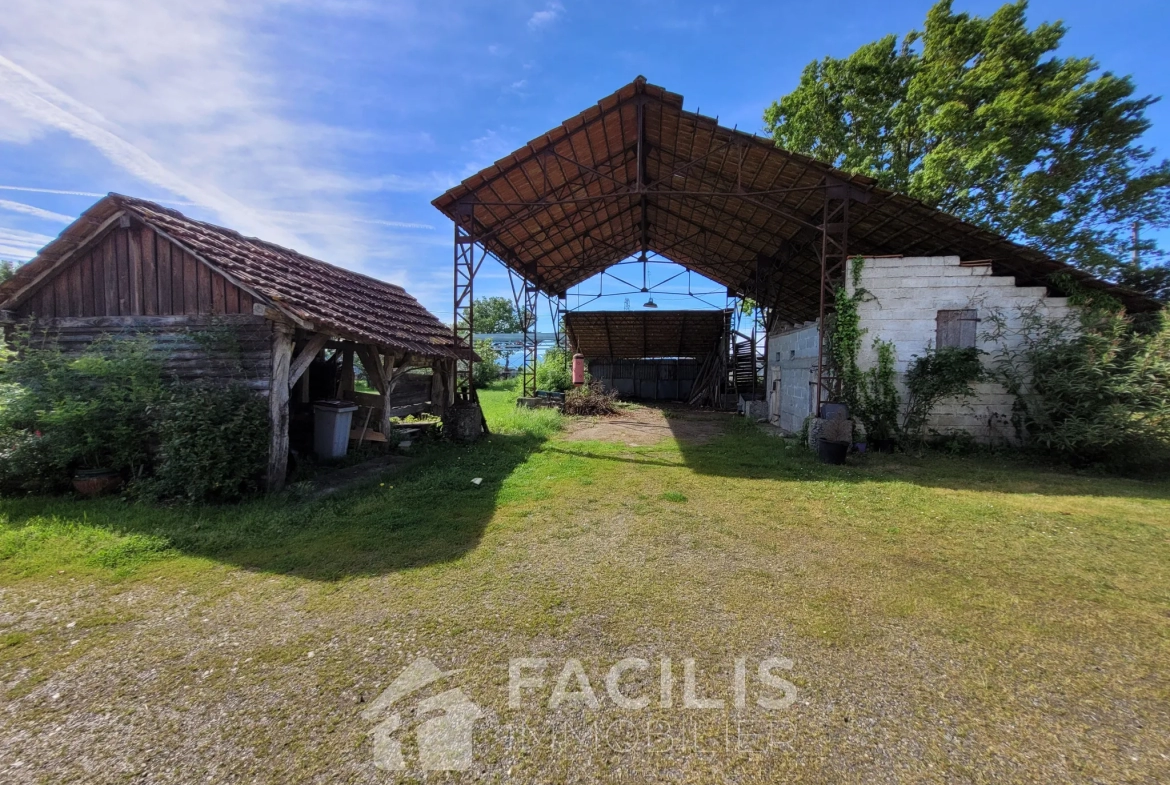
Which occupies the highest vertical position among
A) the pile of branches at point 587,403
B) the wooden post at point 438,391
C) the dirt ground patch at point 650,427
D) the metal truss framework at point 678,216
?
the metal truss framework at point 678,216

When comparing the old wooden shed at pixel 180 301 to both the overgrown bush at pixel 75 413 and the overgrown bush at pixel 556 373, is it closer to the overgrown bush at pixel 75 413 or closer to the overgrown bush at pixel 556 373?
the overgrown bush at pixel 75 413

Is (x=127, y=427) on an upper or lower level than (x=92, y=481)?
upper

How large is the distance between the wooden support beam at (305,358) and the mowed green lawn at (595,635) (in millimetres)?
1735

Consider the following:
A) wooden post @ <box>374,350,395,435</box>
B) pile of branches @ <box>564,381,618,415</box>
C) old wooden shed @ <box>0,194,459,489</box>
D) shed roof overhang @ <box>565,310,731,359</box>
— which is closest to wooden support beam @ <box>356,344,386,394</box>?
wooden post @ <box>374,350,395,435</box>

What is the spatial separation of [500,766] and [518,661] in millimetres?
686

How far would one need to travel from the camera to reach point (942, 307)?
29.0 ft

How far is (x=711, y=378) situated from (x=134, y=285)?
18.3m

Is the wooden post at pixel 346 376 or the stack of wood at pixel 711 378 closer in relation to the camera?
the wooden post at pixel 346 376

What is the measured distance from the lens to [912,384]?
8680 millimetres

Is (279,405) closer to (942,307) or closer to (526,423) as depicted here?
(526,423)

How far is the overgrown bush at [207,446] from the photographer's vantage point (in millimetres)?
5129

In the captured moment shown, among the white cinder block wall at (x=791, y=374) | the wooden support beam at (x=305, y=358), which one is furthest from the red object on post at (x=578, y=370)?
the wooden support beam at (x=305, y=358)

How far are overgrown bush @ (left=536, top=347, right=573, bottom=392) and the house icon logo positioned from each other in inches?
675

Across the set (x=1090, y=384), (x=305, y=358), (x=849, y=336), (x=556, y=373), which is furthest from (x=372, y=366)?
(x=556, y=373)
